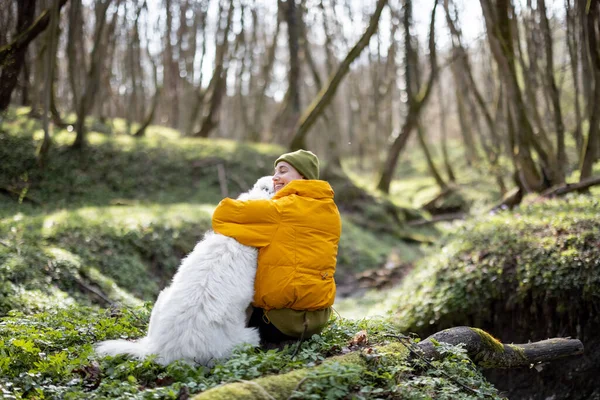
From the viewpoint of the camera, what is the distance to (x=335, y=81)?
438 inches

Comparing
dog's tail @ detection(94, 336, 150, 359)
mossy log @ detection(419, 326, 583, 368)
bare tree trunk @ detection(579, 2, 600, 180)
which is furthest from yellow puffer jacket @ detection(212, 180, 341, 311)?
bare tree trunk @ detection(579, 2, 600, 180)

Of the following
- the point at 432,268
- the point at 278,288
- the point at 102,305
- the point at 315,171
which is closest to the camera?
the point at 278,288

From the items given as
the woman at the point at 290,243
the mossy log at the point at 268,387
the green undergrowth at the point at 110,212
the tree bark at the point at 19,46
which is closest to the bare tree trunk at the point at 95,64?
the green undergrowth at the point at 110,212

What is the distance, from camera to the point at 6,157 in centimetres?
1259

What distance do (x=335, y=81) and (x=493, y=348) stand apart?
7557mm

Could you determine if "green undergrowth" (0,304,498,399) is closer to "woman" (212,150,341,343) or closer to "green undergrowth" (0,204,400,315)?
"woman" (212,150,341,343)

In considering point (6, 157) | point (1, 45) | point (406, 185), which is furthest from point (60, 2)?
point (406, 185)

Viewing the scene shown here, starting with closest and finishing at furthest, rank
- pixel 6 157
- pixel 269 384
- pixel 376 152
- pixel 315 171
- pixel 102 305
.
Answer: pixel 269 384 < pixel 315 171 < pixel 102 305 < pixel 6 157 < pixel 376 152

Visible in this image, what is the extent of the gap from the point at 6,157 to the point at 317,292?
1122cm

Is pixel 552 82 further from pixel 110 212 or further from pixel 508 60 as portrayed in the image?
pixel 110 212

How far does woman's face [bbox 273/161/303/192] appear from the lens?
4.13 m

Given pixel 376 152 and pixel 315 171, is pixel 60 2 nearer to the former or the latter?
pixel 315 171

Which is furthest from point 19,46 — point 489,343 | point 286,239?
point 489,343

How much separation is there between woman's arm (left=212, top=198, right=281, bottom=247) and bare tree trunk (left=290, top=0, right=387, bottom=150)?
275 inches
